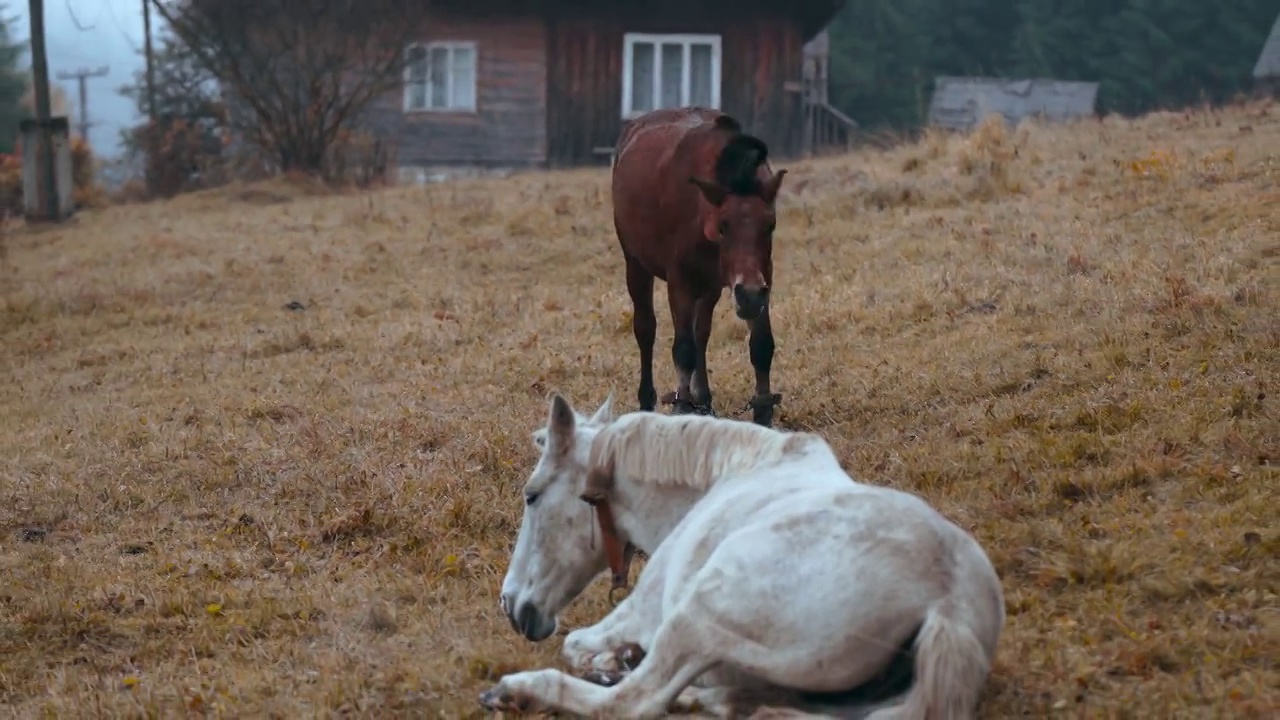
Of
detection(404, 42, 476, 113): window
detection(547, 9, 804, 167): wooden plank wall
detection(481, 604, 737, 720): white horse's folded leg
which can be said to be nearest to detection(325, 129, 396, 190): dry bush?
detection(404, 42, 476, 113): window

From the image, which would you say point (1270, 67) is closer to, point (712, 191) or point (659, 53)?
point (659, 53)

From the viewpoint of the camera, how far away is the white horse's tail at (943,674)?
3539 mm

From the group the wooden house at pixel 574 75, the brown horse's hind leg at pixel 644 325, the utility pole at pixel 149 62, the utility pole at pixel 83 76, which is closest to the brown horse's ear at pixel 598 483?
the brown horse's hind leg at pixel 644 325

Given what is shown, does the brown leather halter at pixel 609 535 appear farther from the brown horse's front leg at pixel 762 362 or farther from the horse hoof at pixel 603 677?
the brown horse's front leg at pixel 762 362

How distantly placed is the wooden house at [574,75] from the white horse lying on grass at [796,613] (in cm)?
2252

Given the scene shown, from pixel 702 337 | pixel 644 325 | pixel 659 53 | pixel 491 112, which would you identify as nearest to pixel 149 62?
pixel 491 112

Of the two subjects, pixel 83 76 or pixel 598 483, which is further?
Result: pixel 83 76

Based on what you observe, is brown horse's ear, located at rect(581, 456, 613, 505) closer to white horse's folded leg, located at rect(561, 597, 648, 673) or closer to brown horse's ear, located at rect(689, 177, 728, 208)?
white horse's folded leg, located at rect(561, 597, 648, 673)

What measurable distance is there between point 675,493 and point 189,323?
896 cm

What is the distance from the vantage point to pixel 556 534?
15.9 feet

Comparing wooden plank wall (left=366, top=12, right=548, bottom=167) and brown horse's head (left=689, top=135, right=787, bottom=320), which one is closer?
brown horse's head (left=689, top=135, right=787, bottom=320)

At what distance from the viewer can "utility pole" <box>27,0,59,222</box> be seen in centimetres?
2420

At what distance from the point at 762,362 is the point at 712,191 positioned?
105 cm

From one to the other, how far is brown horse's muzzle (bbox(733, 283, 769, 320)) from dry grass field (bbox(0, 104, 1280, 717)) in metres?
0.83
